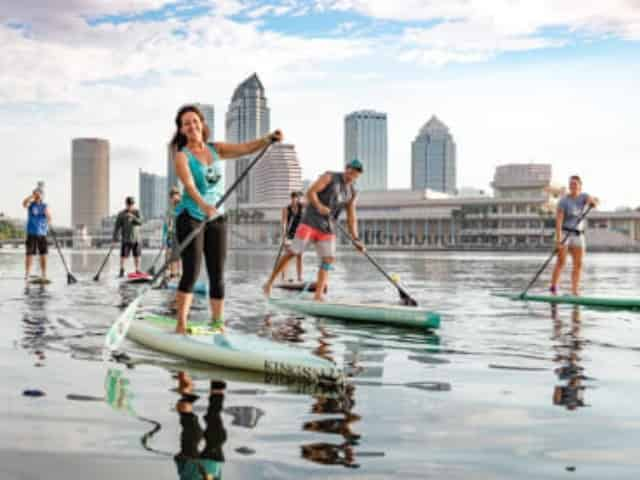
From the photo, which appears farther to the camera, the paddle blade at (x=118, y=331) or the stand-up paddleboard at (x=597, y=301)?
the stand-up paddleboard at (x=597, y=301)

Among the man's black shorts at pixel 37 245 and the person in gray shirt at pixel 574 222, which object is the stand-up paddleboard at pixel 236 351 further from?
the man's black shorts at pixel 37 245

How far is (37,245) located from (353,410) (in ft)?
49.6

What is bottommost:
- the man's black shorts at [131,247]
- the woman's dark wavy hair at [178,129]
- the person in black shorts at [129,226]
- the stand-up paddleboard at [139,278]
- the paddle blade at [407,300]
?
the stand-up paddleboard at [139,278]

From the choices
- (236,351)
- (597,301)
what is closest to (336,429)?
(236,351)

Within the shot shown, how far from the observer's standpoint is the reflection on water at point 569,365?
5590 mm

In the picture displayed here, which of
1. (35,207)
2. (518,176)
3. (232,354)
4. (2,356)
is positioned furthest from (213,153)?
(518,176)

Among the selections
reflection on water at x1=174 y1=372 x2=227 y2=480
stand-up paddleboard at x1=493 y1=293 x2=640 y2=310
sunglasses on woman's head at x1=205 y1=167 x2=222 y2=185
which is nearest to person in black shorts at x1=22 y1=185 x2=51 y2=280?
stand-up paddleboard at x1=493 y1=293 x2=640 y2=310

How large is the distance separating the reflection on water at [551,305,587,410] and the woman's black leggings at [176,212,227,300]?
328 centimetres

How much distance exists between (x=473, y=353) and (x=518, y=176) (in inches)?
6559

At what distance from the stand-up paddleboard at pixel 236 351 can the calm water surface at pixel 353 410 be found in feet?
0.50

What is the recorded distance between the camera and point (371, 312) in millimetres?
10297

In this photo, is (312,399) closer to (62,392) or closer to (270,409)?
(270,409)

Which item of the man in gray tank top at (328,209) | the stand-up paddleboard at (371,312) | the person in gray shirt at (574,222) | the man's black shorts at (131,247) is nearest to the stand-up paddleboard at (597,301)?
the person in gray shirt at (574,222)

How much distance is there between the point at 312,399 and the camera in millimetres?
5516
